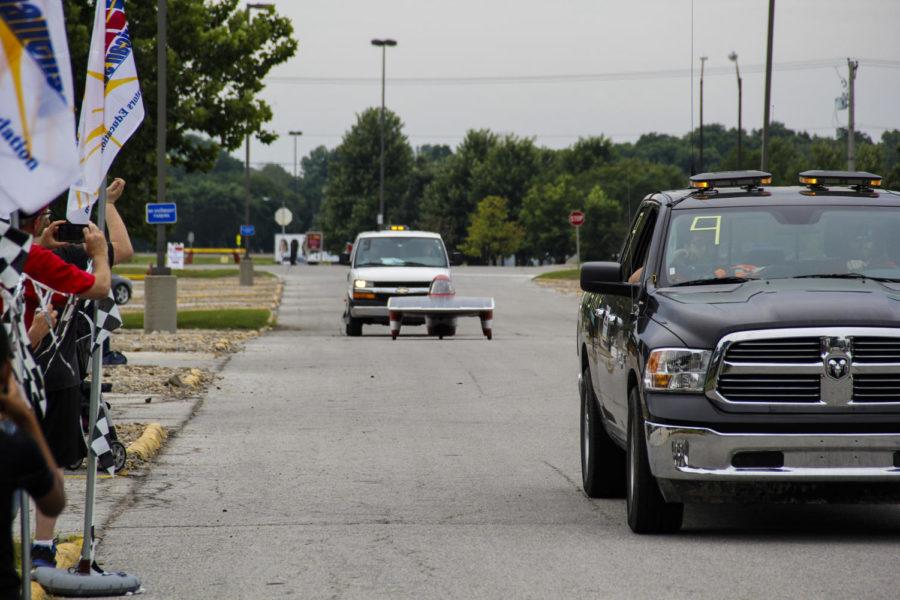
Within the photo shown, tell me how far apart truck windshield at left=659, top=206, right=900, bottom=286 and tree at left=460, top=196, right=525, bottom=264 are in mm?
102587

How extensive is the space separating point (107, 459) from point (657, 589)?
118 inches

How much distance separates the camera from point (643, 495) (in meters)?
8.59

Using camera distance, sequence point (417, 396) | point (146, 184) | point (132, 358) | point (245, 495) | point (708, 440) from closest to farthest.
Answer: point (708, 440) < point (245, 495) < point (417, 396) < point (132, 358) < point (146, 184)

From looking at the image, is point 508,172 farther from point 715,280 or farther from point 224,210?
point 715,280

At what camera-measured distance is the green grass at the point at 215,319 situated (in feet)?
101

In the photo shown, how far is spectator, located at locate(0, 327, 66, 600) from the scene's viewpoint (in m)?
4.42

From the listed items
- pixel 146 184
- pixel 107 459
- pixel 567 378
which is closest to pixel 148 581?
pixel 107 459

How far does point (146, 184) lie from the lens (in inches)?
1372

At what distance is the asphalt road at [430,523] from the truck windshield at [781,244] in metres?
1.51

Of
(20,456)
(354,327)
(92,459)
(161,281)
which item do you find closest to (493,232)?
(354,327)

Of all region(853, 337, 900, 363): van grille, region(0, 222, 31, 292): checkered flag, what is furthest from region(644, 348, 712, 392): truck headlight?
region(0, 222, 31, 292): checkered flag

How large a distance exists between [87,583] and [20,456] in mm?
3056

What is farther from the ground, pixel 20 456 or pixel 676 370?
pixel 20 456

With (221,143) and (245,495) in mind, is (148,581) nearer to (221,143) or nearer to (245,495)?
(245,495)
